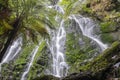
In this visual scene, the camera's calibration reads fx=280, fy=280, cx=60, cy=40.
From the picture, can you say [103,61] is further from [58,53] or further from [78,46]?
[78,46]

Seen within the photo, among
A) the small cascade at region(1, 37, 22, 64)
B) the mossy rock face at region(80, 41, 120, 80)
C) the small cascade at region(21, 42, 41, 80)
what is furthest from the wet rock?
the small cascade at region(1, 37, 22, 64)

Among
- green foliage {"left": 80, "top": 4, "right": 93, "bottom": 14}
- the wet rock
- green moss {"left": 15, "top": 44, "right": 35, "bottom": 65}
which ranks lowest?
the wet rock

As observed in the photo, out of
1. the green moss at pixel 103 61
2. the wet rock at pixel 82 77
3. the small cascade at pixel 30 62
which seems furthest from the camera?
the small cascade at pixel 30 62

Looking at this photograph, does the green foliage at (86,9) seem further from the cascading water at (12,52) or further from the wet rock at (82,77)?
the wet rock at (82,77)

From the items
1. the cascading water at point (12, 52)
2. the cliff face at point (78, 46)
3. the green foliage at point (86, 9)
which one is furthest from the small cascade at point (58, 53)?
the green foliage at point (86, 9)

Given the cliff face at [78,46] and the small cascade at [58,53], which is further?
the cliff face at [78,46]

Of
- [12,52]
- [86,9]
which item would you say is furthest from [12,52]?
[86,9]

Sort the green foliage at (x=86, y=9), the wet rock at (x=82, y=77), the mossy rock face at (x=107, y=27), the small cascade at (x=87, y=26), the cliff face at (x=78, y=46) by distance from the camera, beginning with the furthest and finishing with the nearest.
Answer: the green foliage at (x=86, y=9), the mossy rock face at (x=107, y=27), the small cascade at (x=87, y=26), the cliff face at (x=78, y=46), the wet rock at (x=82, y=77)

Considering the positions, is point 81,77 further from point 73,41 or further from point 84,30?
point 84,30

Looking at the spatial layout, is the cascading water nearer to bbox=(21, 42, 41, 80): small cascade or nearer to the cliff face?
the cliff face

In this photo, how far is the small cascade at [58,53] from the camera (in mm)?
12695

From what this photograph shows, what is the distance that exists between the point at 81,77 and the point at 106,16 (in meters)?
9.97

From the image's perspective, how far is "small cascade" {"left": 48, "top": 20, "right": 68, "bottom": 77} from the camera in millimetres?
12695

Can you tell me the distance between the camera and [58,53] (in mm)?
14094
